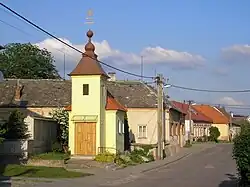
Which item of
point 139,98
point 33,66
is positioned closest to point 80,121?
point 139,98

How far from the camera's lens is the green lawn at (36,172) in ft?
86.3

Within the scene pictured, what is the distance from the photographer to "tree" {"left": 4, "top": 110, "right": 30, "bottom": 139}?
32.5 metres

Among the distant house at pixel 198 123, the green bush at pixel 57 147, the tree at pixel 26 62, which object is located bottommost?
the green bush at pixel 57 147

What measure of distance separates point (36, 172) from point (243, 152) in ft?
41.3

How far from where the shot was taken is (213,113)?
405 ft

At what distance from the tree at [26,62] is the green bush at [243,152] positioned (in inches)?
2202

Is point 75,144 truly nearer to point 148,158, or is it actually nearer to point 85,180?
point 148,158

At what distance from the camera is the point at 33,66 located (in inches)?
2923

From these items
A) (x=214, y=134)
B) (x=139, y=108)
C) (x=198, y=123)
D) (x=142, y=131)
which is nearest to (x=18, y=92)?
(x=139, y=108)

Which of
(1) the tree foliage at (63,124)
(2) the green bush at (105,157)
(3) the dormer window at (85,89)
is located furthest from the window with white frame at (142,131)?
(2) the green bush at (105,157)

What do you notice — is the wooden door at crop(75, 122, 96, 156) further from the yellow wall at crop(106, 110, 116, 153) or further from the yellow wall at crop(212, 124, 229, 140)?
the yellow wall at crop(212, 124, 229, 140)

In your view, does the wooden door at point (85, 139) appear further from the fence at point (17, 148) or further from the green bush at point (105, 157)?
the fence at point (17, 148)

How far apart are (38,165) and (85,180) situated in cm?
686

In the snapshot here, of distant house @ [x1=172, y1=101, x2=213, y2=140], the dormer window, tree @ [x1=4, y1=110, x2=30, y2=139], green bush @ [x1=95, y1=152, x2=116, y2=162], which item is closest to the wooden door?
green bush @ [x1=95, y1=152, x2=116, y2=162]
